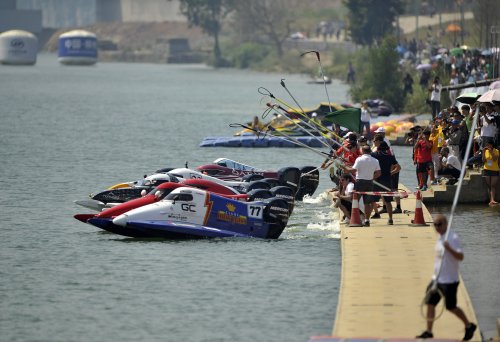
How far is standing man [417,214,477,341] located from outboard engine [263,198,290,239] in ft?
43.9

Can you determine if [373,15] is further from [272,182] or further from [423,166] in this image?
[272,182]

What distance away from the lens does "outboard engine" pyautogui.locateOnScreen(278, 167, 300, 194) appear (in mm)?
45281

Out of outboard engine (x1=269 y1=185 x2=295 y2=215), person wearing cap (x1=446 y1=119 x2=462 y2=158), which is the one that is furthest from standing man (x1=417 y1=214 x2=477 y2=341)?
person wearing cap (x1=446 y1=119 x2=462 y2=158)

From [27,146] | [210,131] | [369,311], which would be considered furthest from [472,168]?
[210,131]

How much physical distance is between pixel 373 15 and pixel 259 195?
353 feet

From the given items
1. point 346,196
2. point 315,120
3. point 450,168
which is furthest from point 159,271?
point 315,120

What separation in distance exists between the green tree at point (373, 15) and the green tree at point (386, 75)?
50.0 metres

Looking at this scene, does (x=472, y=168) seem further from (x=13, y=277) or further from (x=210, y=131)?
(x=210, y=131)

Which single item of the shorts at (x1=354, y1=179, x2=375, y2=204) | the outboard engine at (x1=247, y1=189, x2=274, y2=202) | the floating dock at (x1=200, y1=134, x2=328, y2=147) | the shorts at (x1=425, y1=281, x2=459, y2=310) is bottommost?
the floating dock at (x1=200, y1=134, x2=328, y2=147)

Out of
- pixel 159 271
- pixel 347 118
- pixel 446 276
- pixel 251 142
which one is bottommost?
pixel 251 142

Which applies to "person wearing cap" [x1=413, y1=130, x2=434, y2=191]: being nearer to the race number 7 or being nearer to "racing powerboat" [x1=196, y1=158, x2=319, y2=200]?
"racing powerboat" [x1=196, y1=158, x2=319, y2=200]

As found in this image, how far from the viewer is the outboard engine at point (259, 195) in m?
40.0

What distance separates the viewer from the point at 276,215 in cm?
3791

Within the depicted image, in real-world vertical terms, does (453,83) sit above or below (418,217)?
above
